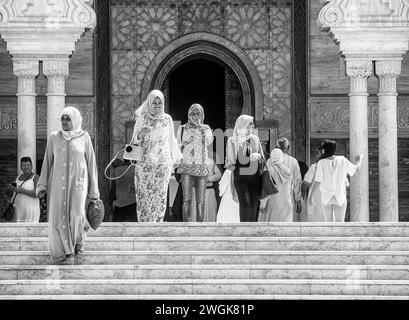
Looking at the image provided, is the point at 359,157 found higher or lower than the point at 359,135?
lower

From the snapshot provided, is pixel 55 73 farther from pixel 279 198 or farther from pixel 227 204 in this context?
pixel 279 198

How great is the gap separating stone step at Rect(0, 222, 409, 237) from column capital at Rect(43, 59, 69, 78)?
15.4 ft

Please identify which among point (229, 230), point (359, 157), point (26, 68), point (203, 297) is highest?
point (26, 68)

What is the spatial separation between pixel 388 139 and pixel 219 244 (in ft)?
17.4

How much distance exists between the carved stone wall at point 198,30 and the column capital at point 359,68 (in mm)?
2480

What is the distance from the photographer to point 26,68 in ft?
68.3

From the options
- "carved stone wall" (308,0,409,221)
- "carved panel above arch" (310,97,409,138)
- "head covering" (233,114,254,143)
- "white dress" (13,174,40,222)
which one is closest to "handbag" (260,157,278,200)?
"head covering" (233,114,254,143)

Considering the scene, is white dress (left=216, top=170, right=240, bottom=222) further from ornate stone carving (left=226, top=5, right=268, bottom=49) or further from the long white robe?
ornate stone carving (left=226, top=5, right=268, bottom=49)

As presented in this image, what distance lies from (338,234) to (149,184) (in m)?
2.21

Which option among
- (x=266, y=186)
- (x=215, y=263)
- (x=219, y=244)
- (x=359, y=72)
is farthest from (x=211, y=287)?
(x=359, y=72)

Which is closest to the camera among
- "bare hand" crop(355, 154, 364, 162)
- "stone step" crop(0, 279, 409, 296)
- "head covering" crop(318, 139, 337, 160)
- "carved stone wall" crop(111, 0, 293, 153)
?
"stone step" crop(0, 279, 409, 296)

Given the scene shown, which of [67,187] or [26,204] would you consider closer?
[67,187]

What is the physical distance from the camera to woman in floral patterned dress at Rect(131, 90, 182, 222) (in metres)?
17.4
